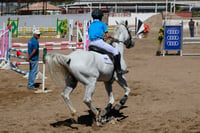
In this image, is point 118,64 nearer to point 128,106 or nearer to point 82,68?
point 82,68

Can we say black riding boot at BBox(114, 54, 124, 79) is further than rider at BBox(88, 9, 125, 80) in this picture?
Yes

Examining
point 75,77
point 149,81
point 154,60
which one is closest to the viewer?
point 75,77

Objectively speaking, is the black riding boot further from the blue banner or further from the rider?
the blue banner

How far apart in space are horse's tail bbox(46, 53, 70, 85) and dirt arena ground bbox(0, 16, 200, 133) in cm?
94

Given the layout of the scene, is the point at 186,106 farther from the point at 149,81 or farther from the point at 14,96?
the point at 14,96

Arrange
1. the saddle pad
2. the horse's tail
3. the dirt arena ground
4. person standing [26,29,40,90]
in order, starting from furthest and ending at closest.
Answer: person standing [26,29,40,90] < the saddle pad < the dirt arena ground < the horse's tail

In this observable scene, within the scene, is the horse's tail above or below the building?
below

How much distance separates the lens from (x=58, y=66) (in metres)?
6.66

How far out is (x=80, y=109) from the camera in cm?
832

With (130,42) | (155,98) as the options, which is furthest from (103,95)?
(130,42)

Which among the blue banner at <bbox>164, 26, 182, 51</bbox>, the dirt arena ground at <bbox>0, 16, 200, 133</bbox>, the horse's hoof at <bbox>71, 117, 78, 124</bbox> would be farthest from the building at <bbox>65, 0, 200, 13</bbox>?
the horse's hoof at <bbox>71, 117, 78, 124</bbox>

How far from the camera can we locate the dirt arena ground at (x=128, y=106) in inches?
267

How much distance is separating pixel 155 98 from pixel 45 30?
30.5 metres

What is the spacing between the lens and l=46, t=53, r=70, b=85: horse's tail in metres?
6.58
